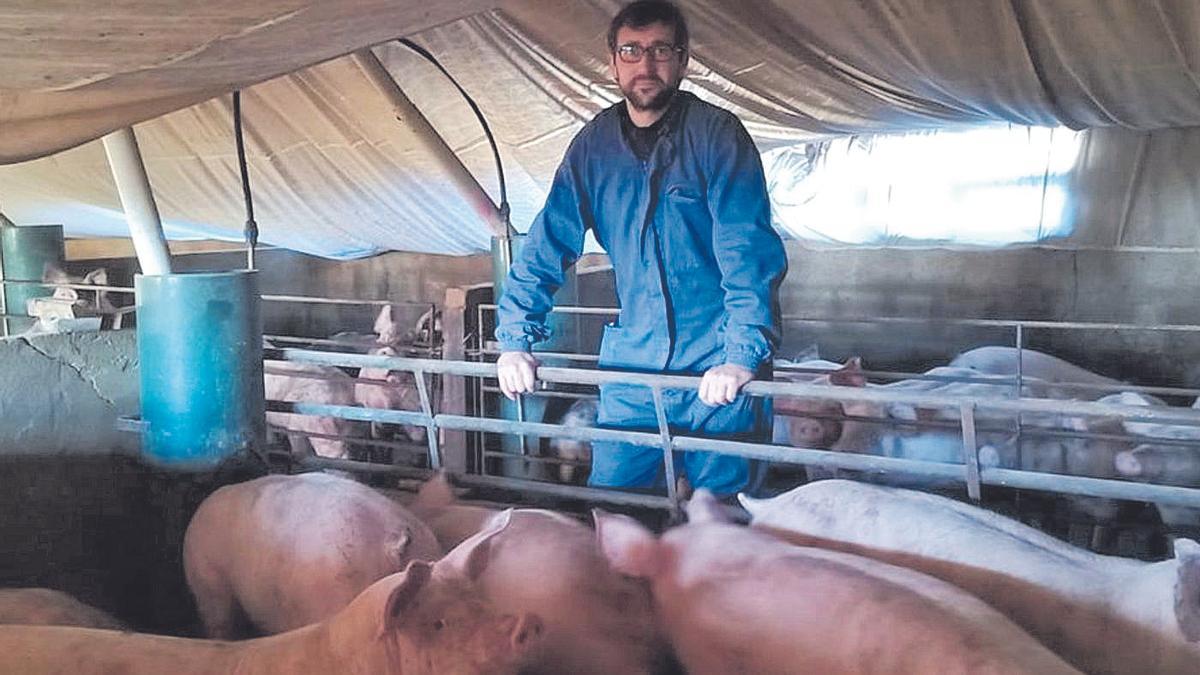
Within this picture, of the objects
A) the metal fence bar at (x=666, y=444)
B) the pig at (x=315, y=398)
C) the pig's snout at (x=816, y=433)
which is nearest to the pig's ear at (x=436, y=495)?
the metal fence bar at (x=666, y=444)

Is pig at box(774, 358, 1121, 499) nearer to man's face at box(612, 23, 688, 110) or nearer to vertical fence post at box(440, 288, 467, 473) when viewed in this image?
vertical fence post at box(440, 288, 467, 473)

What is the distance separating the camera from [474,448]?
447 cm

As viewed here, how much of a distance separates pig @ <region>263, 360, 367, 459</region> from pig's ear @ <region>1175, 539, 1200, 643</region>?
4.63m

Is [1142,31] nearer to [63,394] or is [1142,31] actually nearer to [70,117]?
[70,117]

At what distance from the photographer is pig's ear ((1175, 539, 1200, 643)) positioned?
5.77 feet

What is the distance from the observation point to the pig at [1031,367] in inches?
222

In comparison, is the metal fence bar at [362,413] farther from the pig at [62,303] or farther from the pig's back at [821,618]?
the pig at [62,303]

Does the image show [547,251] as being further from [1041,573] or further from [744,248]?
[1041,573]

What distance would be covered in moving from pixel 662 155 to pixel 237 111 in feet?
4.31

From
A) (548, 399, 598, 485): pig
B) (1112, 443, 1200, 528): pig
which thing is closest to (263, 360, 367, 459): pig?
(548, 399, 598, 485): pig

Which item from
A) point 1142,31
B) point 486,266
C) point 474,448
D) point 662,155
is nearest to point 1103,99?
point 1142,31

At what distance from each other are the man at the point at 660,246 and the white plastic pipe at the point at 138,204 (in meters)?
1.07

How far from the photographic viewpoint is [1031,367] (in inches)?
231

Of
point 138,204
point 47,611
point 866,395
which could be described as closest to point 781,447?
point 866,395
